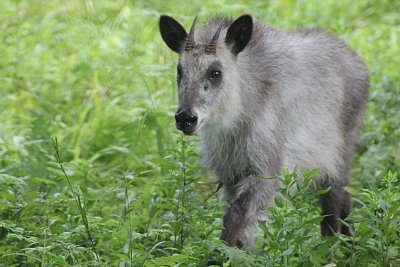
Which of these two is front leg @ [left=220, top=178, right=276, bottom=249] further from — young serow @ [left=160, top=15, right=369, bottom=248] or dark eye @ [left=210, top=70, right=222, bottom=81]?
dark eye @ [left=210, top=70, right=222, bottom=81]

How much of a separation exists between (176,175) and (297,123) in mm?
1335

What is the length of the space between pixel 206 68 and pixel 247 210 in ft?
3.66

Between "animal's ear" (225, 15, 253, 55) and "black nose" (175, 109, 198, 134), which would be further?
"animal's ear" (225, 15, 253, 55)

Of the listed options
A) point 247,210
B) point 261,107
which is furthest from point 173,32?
point 247,210

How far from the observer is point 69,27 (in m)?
9.92

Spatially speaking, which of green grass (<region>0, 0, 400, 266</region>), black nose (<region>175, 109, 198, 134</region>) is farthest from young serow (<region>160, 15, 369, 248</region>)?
green grass (<region>0, 0, 400, 266</region>)

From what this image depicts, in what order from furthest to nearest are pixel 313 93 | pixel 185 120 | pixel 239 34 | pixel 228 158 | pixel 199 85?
pixel 313 93
pixel 228 158
pixel 239 34
pixel 199 85
pixel 185 120

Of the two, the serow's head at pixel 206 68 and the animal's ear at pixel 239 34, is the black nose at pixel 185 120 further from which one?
the animal's ear at pixel 239 34

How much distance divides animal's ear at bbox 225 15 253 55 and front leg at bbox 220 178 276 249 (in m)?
1.03

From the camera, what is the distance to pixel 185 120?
18.5 feet

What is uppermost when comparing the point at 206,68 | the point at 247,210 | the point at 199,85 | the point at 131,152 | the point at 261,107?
the point at 206,68

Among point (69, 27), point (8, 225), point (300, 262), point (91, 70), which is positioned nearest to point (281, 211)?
point (300, 262)

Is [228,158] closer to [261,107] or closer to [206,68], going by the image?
[261,107]

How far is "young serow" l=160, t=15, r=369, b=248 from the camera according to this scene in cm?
602
